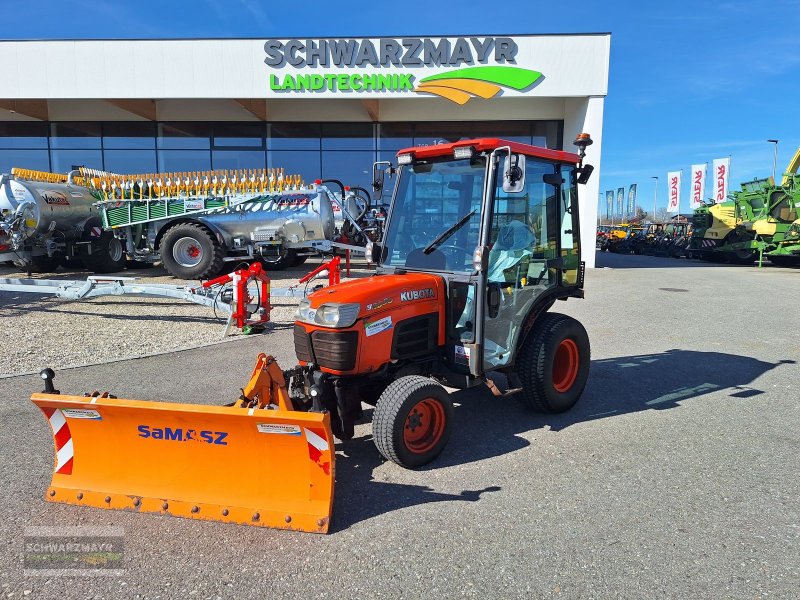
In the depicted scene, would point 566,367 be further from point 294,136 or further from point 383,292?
point 294,136

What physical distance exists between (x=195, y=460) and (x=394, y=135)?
1793 cm

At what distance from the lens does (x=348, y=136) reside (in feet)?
64.6

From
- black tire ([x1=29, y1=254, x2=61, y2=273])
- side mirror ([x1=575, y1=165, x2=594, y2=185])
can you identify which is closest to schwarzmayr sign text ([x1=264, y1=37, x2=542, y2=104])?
black tire ([x1=29, y1=254, x2=61, y2=273])

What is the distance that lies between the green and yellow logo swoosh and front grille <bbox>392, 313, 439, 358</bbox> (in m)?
14.2

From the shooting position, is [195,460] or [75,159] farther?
[75,159]

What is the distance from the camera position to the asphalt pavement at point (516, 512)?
269 centimetres

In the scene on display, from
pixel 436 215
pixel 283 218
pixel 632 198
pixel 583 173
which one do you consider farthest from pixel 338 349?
pixel 632 198

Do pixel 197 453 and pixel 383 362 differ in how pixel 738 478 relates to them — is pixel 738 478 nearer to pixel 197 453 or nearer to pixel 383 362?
pixel 383 362

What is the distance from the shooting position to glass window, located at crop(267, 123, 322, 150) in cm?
1962

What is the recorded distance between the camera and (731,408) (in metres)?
5.18

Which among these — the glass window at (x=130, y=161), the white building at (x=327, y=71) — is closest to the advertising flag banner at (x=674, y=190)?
the white building at (x=327, y=71)

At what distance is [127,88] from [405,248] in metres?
16.1

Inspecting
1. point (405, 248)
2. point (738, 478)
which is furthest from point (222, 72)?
point (738, 478)

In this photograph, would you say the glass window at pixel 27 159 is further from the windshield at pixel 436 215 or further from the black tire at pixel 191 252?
the windshield at pixel 436 215
